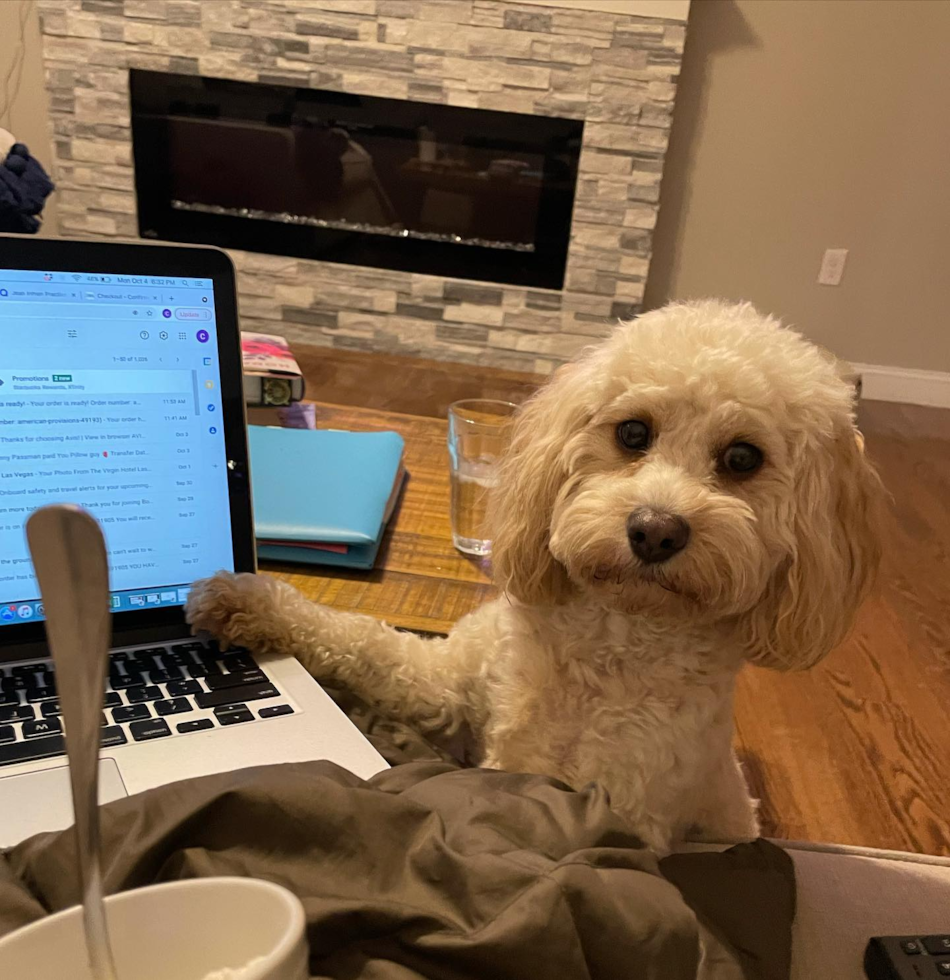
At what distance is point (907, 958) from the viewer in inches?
22.7

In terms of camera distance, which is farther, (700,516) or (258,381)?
(258,381)

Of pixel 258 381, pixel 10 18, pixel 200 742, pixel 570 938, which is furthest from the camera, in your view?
pixel 10 18

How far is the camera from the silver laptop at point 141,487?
66 centimetres

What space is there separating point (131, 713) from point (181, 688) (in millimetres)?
53

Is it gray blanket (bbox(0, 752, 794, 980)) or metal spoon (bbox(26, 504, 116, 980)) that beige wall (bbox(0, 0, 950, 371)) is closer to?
gray blanket (bbox(0, 752, 794, 980))

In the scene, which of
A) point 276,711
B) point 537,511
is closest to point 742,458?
point 537,511

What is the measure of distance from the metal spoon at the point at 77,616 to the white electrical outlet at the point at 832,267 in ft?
13.0

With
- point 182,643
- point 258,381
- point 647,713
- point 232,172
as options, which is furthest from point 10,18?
point 647,713

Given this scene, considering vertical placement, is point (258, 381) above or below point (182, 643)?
above

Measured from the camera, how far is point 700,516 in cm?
75

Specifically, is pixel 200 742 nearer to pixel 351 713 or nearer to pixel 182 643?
pixel 182 643

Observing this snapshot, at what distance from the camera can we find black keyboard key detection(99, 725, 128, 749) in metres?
0.63

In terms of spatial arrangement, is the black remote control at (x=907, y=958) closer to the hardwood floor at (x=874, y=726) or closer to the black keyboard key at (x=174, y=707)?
the hardwood floor at (x=874, y=726)

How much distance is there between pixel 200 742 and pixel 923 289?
3.92 m
